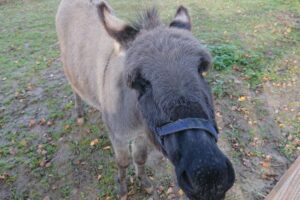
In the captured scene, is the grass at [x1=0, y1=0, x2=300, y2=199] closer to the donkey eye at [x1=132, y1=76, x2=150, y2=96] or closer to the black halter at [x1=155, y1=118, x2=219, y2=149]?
the donkey eye at [x1=132, y1=76, x2=150, y2=96]

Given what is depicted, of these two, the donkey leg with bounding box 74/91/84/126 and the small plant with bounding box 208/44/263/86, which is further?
the small plant with bounding box 208/44/263/86

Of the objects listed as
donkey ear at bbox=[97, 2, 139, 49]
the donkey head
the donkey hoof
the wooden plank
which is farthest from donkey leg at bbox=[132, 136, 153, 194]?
the wooden plank

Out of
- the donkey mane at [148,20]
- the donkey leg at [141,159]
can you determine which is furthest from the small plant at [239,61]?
the donkey mane at [148,20]

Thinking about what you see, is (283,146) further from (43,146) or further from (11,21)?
(11,21)

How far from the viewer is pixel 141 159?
327 cm

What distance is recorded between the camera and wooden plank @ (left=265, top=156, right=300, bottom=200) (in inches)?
55.4

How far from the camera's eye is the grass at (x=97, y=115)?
3.66 meters

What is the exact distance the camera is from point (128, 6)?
8055 mm

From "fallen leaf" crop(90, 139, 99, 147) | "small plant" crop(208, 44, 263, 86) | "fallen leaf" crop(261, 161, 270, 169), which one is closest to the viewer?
"fallen leaf" crop(261, 161, 270, 169)

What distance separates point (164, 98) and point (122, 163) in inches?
60.2

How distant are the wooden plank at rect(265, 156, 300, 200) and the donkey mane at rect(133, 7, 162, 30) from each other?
138cm

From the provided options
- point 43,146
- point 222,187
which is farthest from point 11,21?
point 222,187

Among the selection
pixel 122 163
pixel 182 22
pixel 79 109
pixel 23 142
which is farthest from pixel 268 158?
pixel 23 142

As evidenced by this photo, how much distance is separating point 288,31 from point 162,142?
540cm
